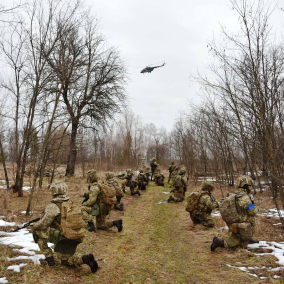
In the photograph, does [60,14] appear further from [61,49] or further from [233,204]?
[233,204]

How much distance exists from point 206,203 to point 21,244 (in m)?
4.99

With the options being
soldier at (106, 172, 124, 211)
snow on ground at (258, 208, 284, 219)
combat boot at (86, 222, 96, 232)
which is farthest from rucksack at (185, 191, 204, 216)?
combat boot at (86, 222, 96, 232)

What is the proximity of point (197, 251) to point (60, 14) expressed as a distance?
7.50m

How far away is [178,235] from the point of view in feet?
21.7

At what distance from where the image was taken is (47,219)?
384cm

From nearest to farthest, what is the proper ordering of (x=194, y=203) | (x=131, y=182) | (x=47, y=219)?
1. (x=47, y=219)
2. (x=194, y=203)
3. (x=131, y=182)

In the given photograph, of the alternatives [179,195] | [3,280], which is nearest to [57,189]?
[3,280]

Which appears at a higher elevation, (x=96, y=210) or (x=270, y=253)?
(x=96, y=210)

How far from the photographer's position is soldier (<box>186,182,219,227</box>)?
7.24 m

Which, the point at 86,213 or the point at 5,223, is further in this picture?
the point at 86,213

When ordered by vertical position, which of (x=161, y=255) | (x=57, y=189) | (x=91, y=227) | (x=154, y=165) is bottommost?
(x=161, y=255)

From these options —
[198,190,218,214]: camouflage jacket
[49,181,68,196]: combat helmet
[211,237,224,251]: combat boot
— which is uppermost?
[49,181,68,196]: combat helmet

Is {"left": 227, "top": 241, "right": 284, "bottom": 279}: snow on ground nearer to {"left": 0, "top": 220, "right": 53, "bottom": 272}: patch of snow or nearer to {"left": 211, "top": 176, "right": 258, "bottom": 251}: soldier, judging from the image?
{"left": 211, "top": 176, "right": 258, "bottom": 251}: soldier

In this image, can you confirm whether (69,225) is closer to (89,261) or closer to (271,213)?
(89,261)
